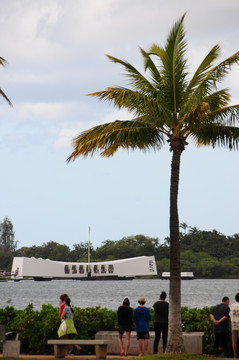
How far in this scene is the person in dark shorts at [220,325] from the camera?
15953mm

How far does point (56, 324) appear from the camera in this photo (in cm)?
1755

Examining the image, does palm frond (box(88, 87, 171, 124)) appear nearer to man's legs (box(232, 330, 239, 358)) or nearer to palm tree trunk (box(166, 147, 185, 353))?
palm tree trunk (box(166, 147, 185, 353))

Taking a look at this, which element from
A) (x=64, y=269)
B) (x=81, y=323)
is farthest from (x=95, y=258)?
(x=81, y=323)

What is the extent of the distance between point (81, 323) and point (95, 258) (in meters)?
168

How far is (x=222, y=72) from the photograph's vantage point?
17797mm

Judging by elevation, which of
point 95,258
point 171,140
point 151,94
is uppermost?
point 95,258

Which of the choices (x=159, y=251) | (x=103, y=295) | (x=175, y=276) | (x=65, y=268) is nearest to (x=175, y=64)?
(x=175, y=276)

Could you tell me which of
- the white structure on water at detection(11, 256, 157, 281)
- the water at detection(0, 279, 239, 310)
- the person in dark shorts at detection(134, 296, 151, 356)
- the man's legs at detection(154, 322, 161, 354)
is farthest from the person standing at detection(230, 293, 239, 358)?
the white structure on water at detection(11, 256, 157, 281)

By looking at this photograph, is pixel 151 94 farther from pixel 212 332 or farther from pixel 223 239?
pixel 223 239

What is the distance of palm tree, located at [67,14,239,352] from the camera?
1745cm

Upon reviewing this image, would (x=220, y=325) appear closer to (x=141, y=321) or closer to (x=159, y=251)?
(x=141, y=321)

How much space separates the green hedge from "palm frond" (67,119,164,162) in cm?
464

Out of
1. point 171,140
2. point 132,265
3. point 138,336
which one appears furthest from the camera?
point 132,265

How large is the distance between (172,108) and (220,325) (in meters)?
6.21
